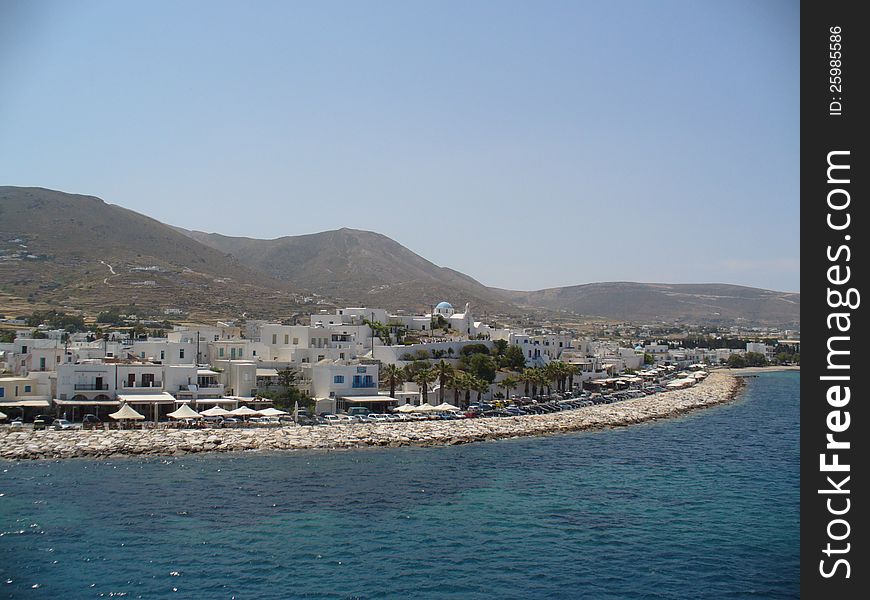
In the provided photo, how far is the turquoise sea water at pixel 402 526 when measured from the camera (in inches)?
746

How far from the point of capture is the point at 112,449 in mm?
33656

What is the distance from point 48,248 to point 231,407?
3637 inches

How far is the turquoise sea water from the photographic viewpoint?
18953 mm

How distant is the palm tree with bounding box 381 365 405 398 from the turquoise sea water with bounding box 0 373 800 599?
11.8 m

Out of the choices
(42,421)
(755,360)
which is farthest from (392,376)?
(755,360)

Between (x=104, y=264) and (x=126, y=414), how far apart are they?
88446 millimetres

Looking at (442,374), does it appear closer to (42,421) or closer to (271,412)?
(271,412)

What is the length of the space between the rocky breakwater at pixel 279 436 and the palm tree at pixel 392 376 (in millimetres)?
5797

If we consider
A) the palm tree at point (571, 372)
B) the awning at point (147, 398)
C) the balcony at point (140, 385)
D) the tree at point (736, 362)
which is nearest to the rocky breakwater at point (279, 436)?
the awning at point (147, 398)

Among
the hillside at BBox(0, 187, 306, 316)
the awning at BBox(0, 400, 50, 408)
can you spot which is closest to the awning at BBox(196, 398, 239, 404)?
the awning at BBox(0, 400, 50, 408)

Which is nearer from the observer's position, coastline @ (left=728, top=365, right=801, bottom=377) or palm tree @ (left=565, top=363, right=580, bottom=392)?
palm tree @ (left=565, top=363, right=580, bottom=392)

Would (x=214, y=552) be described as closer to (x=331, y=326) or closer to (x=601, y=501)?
(x=601, y=501)

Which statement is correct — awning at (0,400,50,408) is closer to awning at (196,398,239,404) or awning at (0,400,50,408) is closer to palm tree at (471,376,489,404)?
awning at (196,398,239,404)
